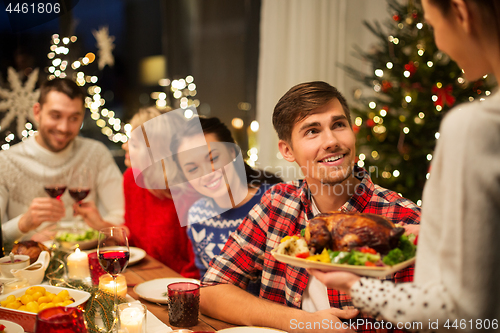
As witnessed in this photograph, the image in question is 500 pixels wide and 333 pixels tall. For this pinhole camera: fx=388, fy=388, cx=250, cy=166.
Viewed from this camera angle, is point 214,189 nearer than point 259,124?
Yes

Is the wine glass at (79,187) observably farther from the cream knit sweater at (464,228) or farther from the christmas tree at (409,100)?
the christmas tree at (409,100)

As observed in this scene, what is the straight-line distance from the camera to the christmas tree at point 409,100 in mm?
2766

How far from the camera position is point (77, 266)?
157cm

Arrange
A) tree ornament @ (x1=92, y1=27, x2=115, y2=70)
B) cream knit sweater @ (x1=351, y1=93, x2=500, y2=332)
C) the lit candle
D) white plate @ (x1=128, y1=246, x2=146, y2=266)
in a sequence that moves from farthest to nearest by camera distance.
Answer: tree ornament @ (x1=92, y1=27, x2=115, y2=70) → white plate @ (x1=128, y1=246, x2=146, y2=266) → the lit candle → cream knit sweater @ (x1=351, y1=93, x2=500, y2=332)

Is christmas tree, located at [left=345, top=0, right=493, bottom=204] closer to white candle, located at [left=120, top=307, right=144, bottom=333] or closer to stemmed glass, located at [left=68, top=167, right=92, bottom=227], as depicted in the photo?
stemmed glass, located at [left=68, top=167, right=92, bottom=227]

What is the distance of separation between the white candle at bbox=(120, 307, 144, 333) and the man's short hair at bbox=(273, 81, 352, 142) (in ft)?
2.68

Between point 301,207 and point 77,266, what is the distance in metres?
0.93

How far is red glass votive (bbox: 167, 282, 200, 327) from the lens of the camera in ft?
3.79

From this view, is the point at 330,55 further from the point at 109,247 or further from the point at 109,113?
the point at 109,247

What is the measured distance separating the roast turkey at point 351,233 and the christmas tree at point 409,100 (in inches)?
82.4

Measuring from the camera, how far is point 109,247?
48.8 inches

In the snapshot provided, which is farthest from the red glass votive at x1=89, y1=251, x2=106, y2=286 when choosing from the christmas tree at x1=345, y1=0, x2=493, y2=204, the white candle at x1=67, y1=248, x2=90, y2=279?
the christmas tree at x1=345, y1=0, x2=493, y2=204

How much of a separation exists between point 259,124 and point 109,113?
1599 millimetres

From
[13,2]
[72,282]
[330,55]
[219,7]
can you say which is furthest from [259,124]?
[72,282]
